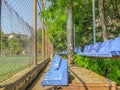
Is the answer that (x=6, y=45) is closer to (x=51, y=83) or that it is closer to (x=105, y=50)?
(x=51, y=83)

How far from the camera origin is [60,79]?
5.95 m

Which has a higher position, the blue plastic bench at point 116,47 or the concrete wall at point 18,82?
the blue plastic bench at point 116,47

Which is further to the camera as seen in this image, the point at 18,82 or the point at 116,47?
the point at 116,47

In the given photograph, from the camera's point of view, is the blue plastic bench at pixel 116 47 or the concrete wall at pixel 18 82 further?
the blue plastic bench at pixel 116 47

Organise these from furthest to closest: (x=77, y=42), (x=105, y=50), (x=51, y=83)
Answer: (x=77, y=42)
(x=105, y=50)
(x=51, y=83)

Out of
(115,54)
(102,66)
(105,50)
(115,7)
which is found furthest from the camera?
(115,7)

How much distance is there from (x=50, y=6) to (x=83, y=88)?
64.7ft

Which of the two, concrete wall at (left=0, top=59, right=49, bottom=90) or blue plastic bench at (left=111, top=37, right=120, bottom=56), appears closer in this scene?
concrete wall at (left=0, top=59, right=49, bottom=90)

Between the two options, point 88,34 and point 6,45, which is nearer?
point 6,45

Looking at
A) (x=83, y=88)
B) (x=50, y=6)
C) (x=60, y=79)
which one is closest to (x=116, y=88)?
(x=83, y=88)

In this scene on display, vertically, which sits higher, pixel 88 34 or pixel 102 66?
pixel 88 34

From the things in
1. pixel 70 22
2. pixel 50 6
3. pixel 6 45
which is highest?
pixel 50 6

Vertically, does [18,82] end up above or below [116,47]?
below

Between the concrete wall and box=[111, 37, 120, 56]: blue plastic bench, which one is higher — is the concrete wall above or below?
below
